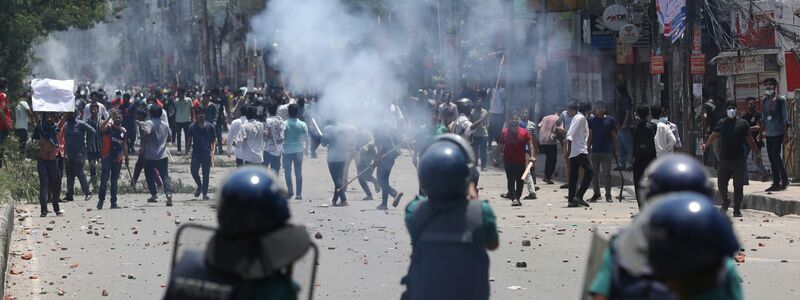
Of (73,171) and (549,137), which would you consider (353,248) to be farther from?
(549,137)

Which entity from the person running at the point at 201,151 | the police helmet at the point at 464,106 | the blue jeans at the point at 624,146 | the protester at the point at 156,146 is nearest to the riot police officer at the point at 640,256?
the police helmet at the point at 464,106

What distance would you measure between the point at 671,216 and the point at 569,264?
345 inches

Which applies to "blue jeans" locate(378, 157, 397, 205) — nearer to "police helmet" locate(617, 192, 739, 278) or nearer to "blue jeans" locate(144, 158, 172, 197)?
"blue jeans" locate(144, 158, 172, 197)

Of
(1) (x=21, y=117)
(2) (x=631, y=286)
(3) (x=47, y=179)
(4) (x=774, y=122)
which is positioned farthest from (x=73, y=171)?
(2) (x=631, y=286)

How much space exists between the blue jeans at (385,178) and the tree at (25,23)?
12.0 metres

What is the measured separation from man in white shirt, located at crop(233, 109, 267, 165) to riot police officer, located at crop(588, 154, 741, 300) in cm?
1513

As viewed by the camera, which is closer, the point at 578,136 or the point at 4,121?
the point at 578,136

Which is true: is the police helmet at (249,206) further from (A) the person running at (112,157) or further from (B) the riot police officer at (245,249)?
(A) the person running at (112,157)

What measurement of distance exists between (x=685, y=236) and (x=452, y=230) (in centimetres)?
222

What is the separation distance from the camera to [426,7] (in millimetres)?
46281

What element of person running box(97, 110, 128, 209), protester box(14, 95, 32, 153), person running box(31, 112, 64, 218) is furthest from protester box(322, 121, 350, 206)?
protester box(14, 95, 32, 153)

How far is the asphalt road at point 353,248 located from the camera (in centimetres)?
1092

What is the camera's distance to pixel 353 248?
13.5 metres

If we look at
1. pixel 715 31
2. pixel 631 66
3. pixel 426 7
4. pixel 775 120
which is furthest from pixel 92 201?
pixel 426 7
